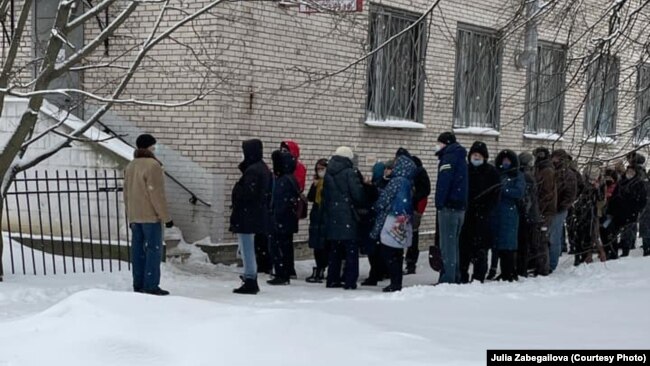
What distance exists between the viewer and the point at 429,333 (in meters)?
6.71

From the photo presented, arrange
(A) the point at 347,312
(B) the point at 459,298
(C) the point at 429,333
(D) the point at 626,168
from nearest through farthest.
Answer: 1. (C) the point at 429,333
2. (A) the point at 347,312
3. (B) the point at 459,298
4. (D) the point at 626,168

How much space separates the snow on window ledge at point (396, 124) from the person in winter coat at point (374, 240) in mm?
3065

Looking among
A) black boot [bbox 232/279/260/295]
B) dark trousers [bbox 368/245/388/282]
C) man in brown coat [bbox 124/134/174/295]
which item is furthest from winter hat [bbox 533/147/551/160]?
man in brown coat [bbox 124/134/174/295]

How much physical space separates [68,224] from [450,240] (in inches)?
196

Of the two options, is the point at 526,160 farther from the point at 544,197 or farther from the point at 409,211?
the point at 409,211

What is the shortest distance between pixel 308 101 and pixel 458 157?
3.54 meters

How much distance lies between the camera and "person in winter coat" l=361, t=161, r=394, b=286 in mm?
10438

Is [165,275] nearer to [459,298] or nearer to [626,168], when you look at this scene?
[459,298]

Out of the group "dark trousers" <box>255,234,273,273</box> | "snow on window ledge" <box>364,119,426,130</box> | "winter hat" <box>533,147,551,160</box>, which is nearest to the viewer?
"winter hat" <box>533,147,551,160</box>

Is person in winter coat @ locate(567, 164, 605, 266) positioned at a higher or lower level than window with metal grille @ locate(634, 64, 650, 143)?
lower

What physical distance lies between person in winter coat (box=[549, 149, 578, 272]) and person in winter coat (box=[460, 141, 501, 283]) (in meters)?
0.77

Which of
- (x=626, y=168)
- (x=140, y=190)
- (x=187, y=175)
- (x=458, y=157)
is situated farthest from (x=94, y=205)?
(x=626, y=168)

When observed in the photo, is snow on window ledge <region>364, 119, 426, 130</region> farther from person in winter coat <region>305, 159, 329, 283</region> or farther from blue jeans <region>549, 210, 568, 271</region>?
blue jeans <region>549, 210, 568, 271</region>

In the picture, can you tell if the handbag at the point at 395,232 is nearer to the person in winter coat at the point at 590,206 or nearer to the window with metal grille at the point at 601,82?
the person in winter coat at the point at 590,206
